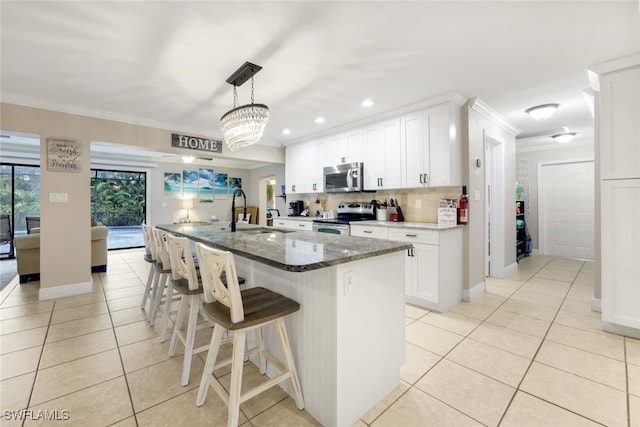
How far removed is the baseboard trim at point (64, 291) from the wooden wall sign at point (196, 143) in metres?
2.33

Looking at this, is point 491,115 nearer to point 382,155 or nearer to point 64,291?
point 382,155

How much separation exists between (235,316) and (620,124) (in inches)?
137

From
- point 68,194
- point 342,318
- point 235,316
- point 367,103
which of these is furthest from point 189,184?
point 342,318

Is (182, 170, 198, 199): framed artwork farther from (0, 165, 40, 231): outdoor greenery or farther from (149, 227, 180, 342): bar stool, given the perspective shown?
(149, 227, 180, 342): bar stool

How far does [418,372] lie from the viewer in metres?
1.96

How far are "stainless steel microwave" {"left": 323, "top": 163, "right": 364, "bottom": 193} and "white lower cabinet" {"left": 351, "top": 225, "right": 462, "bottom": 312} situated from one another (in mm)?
1148

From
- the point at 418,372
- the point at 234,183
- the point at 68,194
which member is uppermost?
the point at 234,183

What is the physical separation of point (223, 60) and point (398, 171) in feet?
8.17

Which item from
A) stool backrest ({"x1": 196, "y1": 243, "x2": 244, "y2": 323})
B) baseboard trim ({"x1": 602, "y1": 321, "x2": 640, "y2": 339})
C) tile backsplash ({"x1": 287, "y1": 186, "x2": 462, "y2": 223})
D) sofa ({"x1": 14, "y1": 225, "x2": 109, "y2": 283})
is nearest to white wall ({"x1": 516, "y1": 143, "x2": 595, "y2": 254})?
tile backsplash ({"x1": 287, "y1": 186, "x2": 462, "y2": 223})

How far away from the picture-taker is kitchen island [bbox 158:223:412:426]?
1427 mm

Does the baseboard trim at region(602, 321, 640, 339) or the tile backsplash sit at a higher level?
the tile backsplash

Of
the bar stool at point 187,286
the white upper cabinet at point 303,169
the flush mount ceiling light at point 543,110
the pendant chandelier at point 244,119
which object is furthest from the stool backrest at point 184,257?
the flush mount ceiling light at point 543,110

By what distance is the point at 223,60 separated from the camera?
2.42m

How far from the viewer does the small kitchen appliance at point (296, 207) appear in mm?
5804
